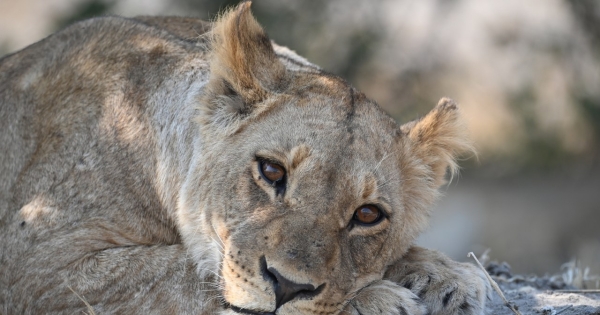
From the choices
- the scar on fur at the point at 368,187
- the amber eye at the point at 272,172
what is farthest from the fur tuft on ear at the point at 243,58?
the scar on fur at the point at 368,187

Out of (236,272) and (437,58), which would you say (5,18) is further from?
(236,272)

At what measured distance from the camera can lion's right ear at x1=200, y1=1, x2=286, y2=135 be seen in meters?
4.91

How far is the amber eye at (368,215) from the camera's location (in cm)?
457

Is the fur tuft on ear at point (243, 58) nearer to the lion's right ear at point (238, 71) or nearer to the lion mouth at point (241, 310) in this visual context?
the lion's right ear at point (238, 71)

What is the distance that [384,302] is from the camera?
14.6 feet

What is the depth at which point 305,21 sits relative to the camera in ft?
44.4

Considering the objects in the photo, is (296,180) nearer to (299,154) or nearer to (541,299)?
(299,154)

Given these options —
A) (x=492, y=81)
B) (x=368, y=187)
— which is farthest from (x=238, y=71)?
(x=492, y=81)

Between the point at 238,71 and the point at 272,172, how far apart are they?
2.45 feet

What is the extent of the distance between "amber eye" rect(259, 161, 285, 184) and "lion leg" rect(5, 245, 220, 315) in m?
0.67

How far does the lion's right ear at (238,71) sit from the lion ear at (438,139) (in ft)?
3.16

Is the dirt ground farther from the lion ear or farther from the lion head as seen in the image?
the lion ear

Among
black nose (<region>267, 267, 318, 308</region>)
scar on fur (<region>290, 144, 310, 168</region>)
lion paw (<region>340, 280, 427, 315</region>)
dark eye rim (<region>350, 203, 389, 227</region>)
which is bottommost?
black nose (<region>267, 267, 318, 308</region>)

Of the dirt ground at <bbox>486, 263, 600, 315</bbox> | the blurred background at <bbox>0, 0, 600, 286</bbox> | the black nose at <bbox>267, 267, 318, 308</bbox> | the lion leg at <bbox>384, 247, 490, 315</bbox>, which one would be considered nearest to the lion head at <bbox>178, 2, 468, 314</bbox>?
A: the black nose at <bbox>267, 267, 318, 308</bbox>
